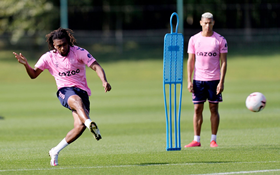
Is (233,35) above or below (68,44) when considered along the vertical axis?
below

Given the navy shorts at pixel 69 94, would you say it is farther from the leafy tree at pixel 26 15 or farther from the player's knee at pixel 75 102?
the leafy tree at pixel 26 15

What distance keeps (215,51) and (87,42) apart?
3582 cm

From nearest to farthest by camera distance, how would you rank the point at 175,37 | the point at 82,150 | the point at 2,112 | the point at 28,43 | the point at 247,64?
the point at 175,37, the point at 82,150, the point at 2,112, the point at 247,64, the point at 28,43

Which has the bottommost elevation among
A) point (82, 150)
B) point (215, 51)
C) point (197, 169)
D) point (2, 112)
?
point (2, 112)

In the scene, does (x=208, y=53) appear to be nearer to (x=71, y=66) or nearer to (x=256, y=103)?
(x=256, y=103)

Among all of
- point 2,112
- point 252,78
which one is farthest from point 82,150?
point 252,78

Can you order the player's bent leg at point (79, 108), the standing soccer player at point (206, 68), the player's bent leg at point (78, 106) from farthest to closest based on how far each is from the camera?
the standing soccer player at point (206, 68)
the player's bent leg at point (78, 106)
the player's bent leg at point (79, 108)

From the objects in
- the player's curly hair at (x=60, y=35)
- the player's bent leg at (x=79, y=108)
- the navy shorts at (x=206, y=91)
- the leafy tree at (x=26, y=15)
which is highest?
the player's curly hair at (x=60, y=35)

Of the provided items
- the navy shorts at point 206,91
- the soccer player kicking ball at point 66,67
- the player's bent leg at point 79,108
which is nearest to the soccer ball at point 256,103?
the navy shorts at point 206,91

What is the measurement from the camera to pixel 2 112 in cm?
1672

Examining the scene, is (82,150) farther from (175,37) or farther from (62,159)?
(175,37)

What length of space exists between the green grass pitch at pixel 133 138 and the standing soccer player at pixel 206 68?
61 cm

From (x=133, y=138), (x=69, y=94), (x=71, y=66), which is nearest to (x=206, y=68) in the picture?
(x=133, y=138)

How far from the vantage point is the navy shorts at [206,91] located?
29.3 ft
